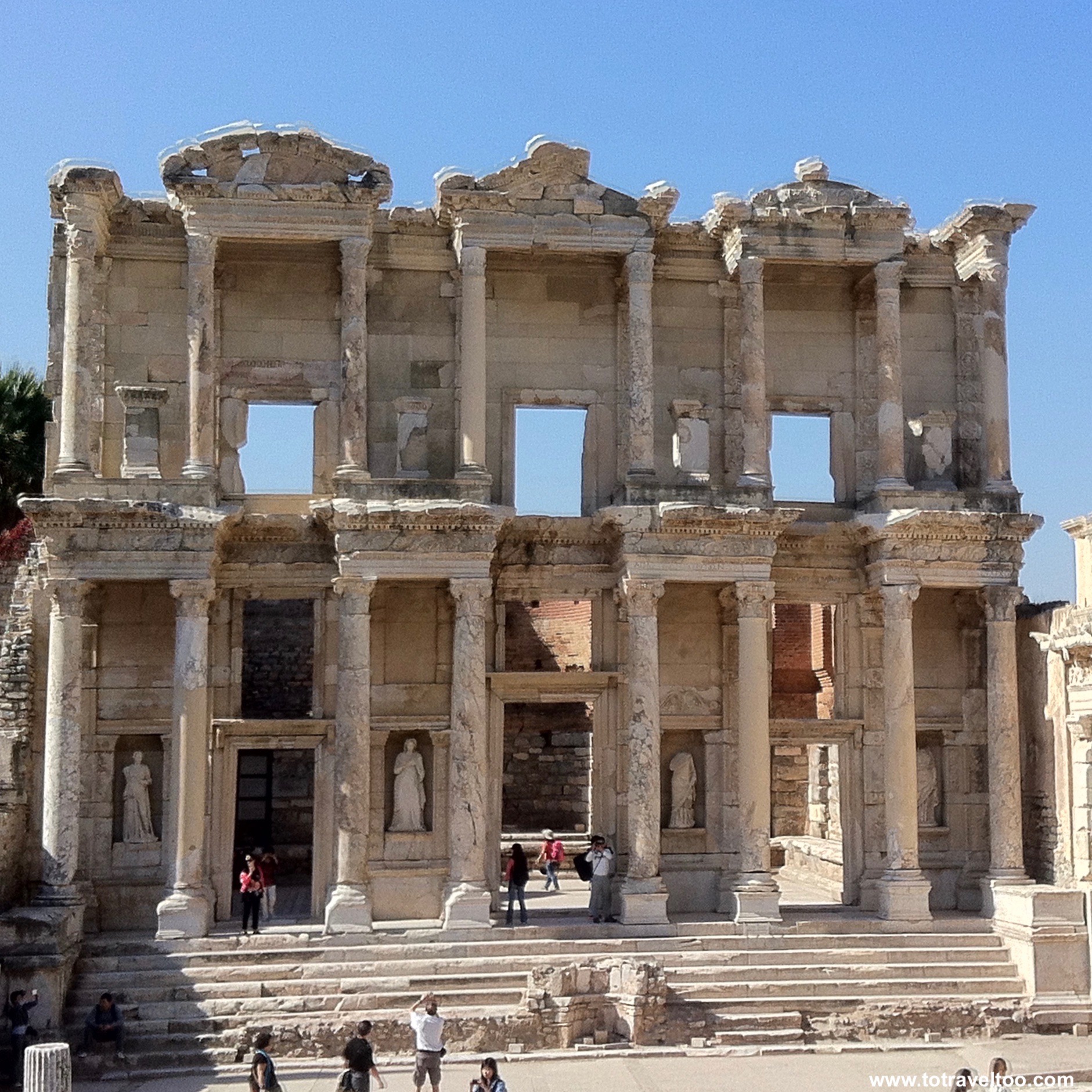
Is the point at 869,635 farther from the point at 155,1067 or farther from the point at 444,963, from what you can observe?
the point at 155,1067

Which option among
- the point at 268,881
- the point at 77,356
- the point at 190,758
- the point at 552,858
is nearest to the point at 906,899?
the point at 552,858

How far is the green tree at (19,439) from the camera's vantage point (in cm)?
3162

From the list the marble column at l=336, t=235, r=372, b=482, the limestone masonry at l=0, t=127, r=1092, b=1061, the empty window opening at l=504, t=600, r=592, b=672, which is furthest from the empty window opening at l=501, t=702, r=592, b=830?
the marble column at l=336, t=235, r=372, b=482

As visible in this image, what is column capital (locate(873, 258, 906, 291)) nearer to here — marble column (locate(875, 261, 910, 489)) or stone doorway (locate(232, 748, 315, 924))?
marble column (locate(875, 261, 910, 489))

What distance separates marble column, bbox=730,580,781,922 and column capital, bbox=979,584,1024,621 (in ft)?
10.6

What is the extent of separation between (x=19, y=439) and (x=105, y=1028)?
16.8 metres

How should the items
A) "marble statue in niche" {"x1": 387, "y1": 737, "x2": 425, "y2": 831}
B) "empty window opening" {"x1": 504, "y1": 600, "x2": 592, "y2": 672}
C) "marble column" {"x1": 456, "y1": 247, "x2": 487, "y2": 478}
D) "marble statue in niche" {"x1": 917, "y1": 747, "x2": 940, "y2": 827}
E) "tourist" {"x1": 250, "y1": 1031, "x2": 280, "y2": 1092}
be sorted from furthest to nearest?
1. "empty window opening" {"x1": 504, "y1": 600, "x2": 592, "y2": 672}
2. "marble statue in niche" {"x1": 917, "y1": 747, "x2": 940, "y2": 827}
3. "marble statue in niche" {"x1": 387, "y1": 737, "x2": 425, "y2": 831}
4. "marble column" {"x1": 456, "y1": 247, "x2": 487, "y2": 478}
5. "tourist" {"x1": 250, "y1": 1031, "x2": 280, "y2": 1092}

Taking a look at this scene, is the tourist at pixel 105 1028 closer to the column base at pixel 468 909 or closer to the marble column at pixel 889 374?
the column base at pixel 468 909

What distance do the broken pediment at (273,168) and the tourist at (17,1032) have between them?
10.8m

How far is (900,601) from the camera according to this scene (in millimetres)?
22000

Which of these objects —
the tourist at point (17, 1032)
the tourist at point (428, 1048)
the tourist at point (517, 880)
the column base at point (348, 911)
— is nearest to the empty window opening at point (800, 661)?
the tourist at point (517, 880)

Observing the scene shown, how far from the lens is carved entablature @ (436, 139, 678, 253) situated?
21797 millimetres

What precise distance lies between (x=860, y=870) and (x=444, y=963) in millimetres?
6515

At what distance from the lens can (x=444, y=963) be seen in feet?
65.2
